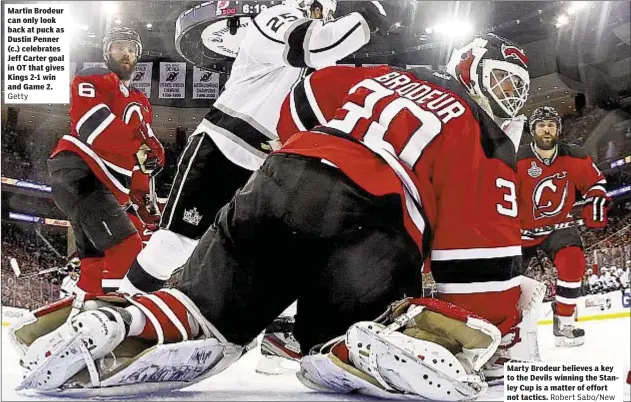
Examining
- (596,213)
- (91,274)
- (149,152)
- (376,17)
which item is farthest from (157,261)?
(596,213)

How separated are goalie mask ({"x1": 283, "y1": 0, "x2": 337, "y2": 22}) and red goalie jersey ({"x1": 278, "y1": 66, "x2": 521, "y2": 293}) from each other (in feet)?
0.49

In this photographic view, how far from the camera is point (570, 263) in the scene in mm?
1751

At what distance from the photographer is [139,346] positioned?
145 centimetres

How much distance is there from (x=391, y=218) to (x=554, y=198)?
53cm

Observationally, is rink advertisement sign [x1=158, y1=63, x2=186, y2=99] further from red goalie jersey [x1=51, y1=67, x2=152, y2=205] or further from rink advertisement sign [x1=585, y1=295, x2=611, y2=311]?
rink advertisement sign [x1=585, y1=295, x2=611, y2=311]

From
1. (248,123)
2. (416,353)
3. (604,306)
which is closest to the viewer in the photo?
(416,353)

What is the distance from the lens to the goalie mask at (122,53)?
5.72 feet

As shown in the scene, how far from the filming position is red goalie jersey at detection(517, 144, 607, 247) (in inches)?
67.2

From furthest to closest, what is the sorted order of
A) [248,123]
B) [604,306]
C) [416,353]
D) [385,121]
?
[604,306] < [248,123] < [385,121] < [416,353]

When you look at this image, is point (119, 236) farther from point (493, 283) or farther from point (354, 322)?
point (493, 283)

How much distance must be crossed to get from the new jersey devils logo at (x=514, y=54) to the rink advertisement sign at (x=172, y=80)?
32.7 inches

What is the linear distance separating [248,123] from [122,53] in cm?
39

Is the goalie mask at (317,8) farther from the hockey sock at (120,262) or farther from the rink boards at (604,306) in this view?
the rink boards at (604,306)

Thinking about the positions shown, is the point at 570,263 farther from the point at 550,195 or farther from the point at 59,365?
the point at 59,365
